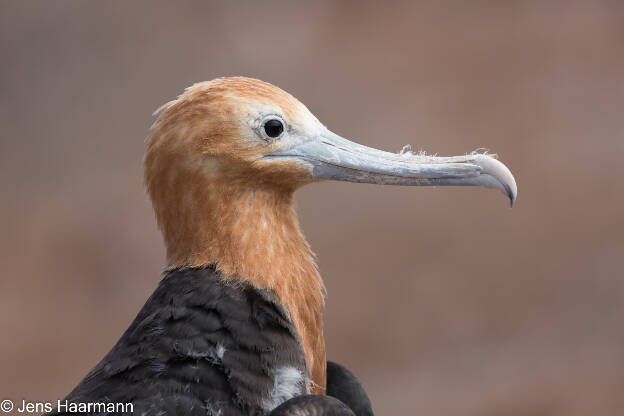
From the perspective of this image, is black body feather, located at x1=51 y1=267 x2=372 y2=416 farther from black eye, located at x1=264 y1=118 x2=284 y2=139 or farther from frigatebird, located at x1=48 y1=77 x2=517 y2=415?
black eye, located at x1=264 y1=118 x2=284 y2=139

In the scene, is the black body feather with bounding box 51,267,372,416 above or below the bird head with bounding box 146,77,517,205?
below

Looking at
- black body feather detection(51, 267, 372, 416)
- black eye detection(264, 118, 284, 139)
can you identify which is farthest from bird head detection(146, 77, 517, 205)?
black body feather detection(51, 267, 372, 416)

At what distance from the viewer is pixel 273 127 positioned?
75.8 inches

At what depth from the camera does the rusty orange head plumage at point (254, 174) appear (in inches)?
73.9

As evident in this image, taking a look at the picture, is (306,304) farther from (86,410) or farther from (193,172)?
(86,410)

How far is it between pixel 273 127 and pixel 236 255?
321 millimetres

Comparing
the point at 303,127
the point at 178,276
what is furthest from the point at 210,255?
the point at 303,127

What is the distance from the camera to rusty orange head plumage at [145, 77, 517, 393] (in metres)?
1.88

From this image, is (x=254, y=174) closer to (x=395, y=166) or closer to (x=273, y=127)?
(x=273, y=127)

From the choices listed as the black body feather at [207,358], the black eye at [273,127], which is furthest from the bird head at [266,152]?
the black body feather at [207,358]

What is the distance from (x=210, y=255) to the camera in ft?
6.19

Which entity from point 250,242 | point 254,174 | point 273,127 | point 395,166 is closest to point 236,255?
point 250,242

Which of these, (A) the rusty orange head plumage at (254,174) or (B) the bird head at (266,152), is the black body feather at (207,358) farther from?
(B) the bird head at (266,152)

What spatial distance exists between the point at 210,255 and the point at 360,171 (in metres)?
0.43
